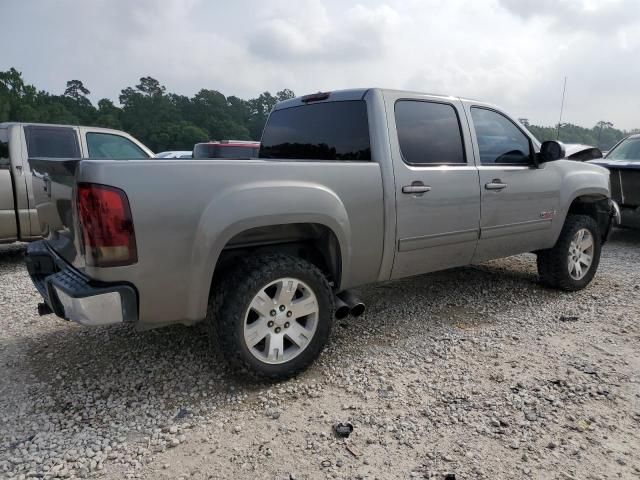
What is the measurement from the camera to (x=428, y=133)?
350 centimetres

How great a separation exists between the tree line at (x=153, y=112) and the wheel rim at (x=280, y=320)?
44970 millimetres

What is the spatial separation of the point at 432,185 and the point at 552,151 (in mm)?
1550

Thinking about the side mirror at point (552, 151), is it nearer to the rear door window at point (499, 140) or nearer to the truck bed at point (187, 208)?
the rear door window at point (499, 140)

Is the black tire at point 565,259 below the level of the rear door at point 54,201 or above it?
below

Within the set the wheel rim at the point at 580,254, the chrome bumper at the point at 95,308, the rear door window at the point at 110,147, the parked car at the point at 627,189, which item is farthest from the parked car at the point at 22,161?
the parked car at the point at 627,189

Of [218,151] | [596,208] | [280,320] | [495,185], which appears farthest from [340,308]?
[218,151]

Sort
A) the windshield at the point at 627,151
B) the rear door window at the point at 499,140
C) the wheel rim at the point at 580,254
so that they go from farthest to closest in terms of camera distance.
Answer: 1. the windshield at the point at 627,151
2. the wheel rim at the point at 580,254
3. the rear door window at the point at 499,140


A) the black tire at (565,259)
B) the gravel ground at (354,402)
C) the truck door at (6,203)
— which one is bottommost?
the gravel ground at (354,402)

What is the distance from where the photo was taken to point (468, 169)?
11.9 feet

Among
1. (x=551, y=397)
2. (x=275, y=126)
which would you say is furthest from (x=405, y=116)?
(x=551, y=397)

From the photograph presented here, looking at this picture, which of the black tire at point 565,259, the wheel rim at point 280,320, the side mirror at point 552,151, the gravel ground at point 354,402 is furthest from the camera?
the black tire at point 565,259

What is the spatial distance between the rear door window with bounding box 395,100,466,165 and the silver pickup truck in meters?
0.01

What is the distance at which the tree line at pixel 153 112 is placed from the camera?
164ft

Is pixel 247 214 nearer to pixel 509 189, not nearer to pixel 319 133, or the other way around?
pixel 319 133
